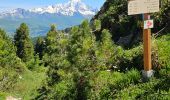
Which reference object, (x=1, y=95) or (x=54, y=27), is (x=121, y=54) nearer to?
(x=1, y=95)

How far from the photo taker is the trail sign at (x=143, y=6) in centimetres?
1377

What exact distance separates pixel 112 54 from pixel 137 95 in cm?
535

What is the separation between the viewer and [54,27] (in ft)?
166

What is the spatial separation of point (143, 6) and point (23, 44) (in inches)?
2722

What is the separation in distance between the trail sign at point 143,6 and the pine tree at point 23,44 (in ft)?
219

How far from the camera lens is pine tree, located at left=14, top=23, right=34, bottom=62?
80300 mm

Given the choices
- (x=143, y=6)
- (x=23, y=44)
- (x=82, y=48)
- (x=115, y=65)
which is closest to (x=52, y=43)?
(x=82, y=48)

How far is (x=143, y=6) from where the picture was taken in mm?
13859

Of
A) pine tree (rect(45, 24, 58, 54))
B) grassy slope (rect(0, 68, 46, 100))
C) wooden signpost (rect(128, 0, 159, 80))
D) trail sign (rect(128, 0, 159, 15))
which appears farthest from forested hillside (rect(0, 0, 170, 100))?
grassy slope (rect(0, 68, 46, 100))

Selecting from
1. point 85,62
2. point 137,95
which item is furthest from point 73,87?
point 137,95

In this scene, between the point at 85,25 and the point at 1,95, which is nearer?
the point at 85,25

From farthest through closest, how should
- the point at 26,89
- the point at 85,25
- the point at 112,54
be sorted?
the point at 26,89, the point at 85,25, the point at 112,54

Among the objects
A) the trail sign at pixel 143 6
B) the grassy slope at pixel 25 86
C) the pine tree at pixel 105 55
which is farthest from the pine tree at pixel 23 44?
the trail sign at pixel 143 6

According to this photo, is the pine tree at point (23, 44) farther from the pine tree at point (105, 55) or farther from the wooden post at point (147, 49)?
the wooden post at point (147, 49)
